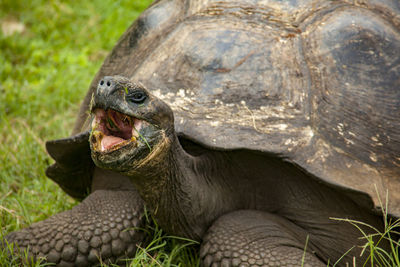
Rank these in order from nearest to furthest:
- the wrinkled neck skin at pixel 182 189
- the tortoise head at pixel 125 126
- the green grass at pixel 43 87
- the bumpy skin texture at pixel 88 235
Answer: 1. the tortoise head at pixel 125 126
2. the wrinkled neck skin at pixel 182 189
3. the bumpy skin texture at pixel 88 235
4. the green grass at pixel 43 87

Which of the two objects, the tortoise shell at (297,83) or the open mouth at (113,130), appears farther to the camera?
the tortoise shell at (297,83)

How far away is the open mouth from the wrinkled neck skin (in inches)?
6.4

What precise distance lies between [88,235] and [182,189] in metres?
0.59

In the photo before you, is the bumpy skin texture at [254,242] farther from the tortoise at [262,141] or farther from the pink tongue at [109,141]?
the pink tongue at [109,141]

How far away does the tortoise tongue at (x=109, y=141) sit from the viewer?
2395mm

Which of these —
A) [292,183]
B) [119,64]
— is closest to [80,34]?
[119,64]

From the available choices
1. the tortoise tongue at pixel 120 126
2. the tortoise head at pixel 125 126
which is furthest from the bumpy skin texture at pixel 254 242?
the tortoise tongue at pixel 120 126

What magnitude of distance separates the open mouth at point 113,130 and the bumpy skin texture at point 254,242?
29.2 inches

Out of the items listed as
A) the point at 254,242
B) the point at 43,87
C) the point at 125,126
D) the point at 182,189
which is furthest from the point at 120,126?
the point at 43,87

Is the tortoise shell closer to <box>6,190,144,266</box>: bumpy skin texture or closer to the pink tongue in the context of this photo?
the pink tongue

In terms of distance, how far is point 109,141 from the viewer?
2.42 meters

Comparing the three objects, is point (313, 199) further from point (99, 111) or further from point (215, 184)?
point (99, 111)

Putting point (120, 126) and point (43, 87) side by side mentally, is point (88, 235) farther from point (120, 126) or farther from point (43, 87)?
point (43, 87)

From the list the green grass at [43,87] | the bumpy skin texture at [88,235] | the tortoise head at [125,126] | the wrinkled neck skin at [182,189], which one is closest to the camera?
the tortoise head at [125,126]
